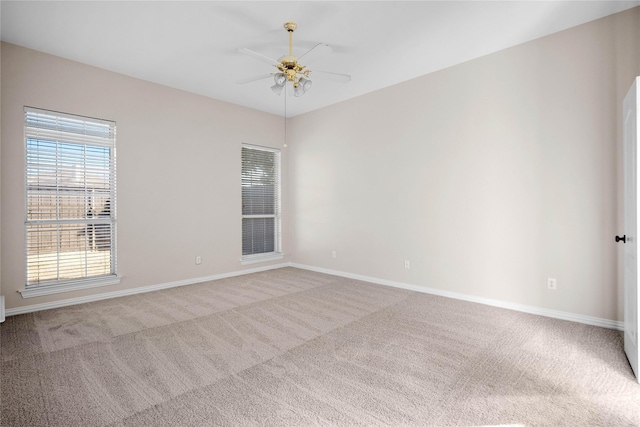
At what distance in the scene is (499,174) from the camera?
3.75 m

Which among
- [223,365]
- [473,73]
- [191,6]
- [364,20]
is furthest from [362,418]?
[473,73]

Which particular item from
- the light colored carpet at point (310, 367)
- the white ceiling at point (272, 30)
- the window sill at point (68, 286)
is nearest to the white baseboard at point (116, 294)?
the window sill at point (68, 286)

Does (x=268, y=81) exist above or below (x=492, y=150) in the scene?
above

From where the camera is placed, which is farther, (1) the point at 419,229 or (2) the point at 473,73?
(1) the point at 419,229

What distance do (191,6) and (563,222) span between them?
4.15 m

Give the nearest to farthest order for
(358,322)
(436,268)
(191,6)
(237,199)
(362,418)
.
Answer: (362,418) < (191,6) < (358,322) < (436,268) < (237,199)

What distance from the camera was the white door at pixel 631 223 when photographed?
2137 mm

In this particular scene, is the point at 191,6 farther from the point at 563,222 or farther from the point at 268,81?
the point at 563,222

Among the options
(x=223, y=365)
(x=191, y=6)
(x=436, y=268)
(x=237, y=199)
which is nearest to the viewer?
(x=223, y=365)

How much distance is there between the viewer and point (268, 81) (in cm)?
451

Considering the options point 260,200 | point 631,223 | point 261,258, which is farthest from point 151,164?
point 631,223

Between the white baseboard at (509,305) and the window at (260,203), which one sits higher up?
the window at (260,203)

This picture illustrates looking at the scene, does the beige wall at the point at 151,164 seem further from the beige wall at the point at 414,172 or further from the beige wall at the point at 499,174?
the beige wall at the point at 499,174

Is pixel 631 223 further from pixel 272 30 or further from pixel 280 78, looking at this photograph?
pixel 272 30
